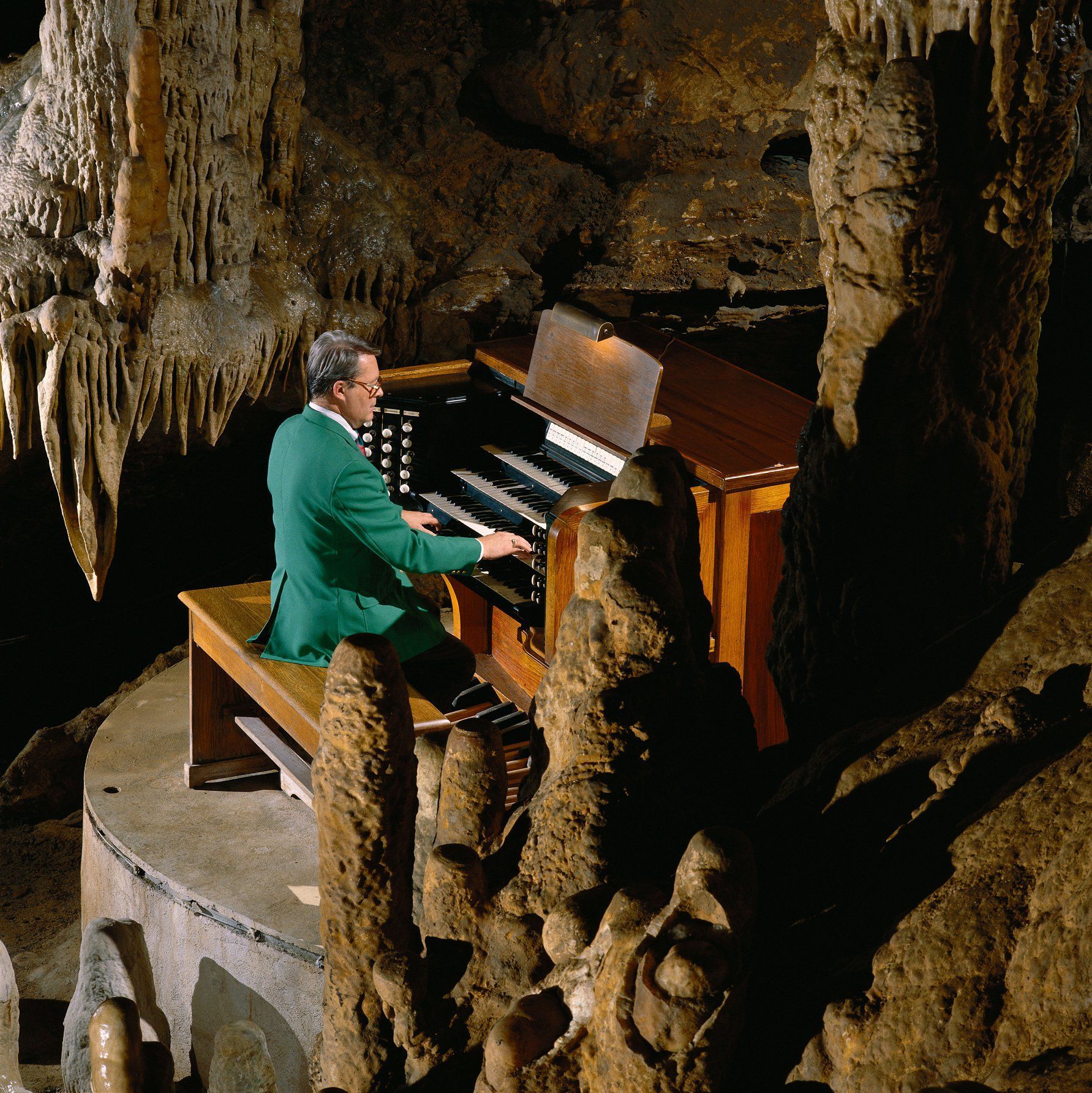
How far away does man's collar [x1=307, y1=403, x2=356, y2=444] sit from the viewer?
14.9 feet

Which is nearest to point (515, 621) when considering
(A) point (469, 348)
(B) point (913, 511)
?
(A) point (469, 348)

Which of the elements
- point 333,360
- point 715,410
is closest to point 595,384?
point 715,410

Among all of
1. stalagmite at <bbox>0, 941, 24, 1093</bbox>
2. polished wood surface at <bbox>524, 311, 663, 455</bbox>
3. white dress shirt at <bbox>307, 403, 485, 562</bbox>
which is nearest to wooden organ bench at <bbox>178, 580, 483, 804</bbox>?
white dress shirt at <bbox>307, 403, 485, 562</bbox>

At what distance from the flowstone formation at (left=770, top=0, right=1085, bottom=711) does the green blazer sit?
194 centimetres

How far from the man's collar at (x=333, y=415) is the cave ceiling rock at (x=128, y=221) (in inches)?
64.2

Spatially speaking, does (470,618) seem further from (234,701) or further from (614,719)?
(614,719)

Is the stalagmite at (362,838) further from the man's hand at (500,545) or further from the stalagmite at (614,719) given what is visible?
the man's hand at (500,545)

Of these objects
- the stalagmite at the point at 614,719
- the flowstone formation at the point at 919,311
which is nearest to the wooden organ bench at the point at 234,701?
the flowstone formation at the point at 919,311

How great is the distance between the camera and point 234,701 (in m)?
5.27

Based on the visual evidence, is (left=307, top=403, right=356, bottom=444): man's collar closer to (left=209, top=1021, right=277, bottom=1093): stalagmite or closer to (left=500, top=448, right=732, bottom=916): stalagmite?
(left=500, top=448, right=732, bottom=916): stalagmite

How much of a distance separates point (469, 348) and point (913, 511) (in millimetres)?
3556

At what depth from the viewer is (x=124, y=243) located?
560cm

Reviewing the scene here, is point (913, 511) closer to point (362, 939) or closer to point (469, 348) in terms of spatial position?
point (362, 939)

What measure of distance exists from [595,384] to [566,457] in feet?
1.18
